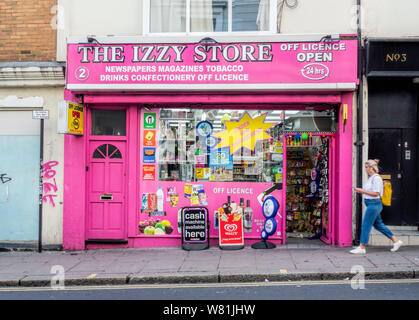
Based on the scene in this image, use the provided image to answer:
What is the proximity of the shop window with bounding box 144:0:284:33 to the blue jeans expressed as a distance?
14.5 feet

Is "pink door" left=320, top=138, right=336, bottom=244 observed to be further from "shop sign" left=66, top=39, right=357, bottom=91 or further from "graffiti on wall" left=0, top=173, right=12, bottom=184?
"graffiti on wall" left=0, top=173, right=12, bottom=184

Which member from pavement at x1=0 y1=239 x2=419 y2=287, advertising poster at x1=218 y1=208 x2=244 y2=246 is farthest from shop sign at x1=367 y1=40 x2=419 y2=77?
advertising poster at x1=218 y1=208 x2=244 y2=246

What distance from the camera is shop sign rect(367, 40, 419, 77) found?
897 centimetres

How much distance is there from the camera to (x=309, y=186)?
10.9 meters

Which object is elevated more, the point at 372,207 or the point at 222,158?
the point at 222,158

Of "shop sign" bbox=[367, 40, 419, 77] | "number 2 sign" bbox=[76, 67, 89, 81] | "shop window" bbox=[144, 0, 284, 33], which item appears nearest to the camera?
"shop sign" bbox=[367, 40, 419, 77]

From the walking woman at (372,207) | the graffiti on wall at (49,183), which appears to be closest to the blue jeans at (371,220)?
the walking woman at (372,207)

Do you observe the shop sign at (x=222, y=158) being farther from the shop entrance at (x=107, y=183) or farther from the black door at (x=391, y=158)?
the black door at (x=391, y=158)

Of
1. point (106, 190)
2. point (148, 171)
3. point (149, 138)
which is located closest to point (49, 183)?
point (106, 190)

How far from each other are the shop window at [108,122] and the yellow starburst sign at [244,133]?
2.16 meters

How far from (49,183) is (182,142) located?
321 cm

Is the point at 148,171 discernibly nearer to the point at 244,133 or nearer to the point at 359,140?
the point at 244,133
